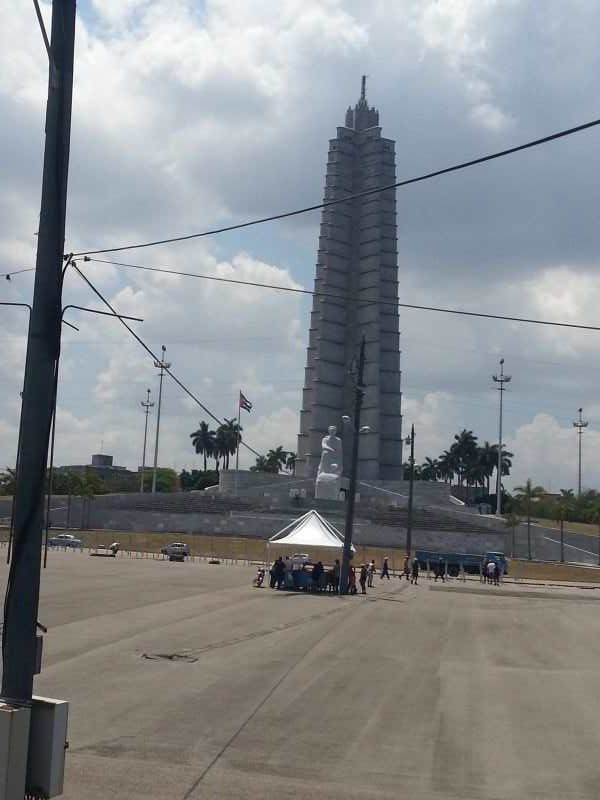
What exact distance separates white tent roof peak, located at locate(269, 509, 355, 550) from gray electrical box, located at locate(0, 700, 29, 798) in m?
31.7

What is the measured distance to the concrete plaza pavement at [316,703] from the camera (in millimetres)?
8172

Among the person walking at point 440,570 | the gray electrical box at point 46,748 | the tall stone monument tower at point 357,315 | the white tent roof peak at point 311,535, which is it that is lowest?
the person walking at point 440,570

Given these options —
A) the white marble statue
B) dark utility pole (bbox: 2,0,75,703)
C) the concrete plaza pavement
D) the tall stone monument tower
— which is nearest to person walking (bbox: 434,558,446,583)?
the concrete plaza pavement

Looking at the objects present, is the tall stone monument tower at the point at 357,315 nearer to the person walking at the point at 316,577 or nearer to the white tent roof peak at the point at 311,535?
the white tent roof peak at the point at 311,535

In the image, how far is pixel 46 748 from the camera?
451 centimetres

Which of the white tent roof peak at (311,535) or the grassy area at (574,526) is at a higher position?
the grassy area at (574,526)

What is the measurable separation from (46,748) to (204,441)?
494ft

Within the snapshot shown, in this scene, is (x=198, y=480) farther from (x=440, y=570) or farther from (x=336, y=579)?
(x=336, y=579)

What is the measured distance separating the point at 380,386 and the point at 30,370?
92.9 meters

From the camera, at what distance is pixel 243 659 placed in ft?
50.4

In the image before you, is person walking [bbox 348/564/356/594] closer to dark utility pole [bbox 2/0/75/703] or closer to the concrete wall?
dark utility pole [bbox 2/0/75/703]

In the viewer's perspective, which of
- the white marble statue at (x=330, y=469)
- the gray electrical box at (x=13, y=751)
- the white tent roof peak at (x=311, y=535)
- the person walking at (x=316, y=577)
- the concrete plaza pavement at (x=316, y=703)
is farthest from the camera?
the white marble statue at (x=330, y=469)

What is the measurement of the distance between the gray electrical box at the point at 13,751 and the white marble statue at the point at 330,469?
84.3 metres

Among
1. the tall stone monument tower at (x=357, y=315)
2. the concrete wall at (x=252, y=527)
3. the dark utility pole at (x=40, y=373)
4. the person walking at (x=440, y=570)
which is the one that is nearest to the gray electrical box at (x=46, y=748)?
the dark utility pole at (x=40, y=373)
